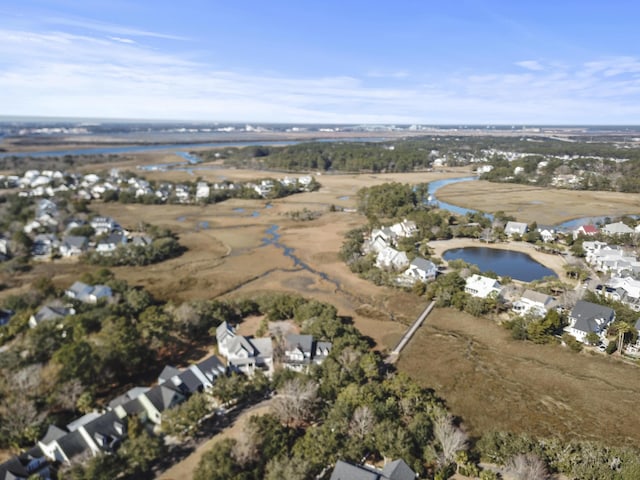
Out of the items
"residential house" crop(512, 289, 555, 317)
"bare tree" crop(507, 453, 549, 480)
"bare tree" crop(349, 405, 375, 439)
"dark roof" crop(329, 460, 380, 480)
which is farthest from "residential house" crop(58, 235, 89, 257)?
"bare tree" crop(507, 453, 549, 480)

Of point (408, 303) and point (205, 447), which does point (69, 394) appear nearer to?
point (205, 447)

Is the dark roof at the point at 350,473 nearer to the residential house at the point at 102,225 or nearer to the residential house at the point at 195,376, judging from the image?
the residential house at the point at 195,376

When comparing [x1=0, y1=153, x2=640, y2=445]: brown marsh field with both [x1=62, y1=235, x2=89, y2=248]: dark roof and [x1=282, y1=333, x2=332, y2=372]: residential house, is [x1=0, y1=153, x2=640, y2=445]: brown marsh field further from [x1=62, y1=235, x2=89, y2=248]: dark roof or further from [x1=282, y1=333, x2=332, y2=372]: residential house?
[x1=282, y1=333, x2=332, y2=372]: residential house

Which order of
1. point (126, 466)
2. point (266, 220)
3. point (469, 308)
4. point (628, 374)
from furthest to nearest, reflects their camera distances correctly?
point (266, 220) → point (469, 308) → point (628, 374) → point (126, 466)

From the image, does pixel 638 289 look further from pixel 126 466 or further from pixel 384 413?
pixel 126 466

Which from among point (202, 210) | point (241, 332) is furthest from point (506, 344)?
point (202, 210)
